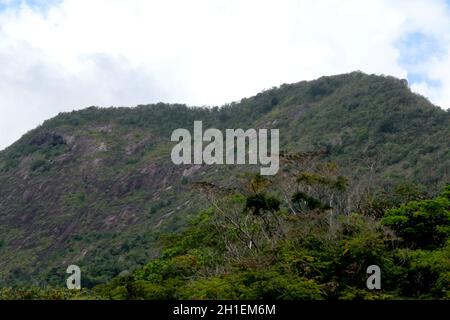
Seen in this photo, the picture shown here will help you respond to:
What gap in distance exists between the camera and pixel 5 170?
88.9m

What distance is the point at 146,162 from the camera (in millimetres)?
78562

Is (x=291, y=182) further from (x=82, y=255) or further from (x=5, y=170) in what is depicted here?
(x=5, y=170)

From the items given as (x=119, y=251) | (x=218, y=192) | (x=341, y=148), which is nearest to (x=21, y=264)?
(x=119, y=251)

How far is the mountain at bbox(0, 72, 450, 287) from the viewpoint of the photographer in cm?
5325

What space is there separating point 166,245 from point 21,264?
3342 cm

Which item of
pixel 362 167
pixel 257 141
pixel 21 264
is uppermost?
pixel 257 141

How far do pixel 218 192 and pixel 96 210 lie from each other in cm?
4580

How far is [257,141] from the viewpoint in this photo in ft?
228

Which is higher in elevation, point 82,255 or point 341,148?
point 341,148

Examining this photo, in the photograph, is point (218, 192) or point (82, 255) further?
point (82, 255)

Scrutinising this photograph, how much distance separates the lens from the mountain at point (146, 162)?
5325 cm
